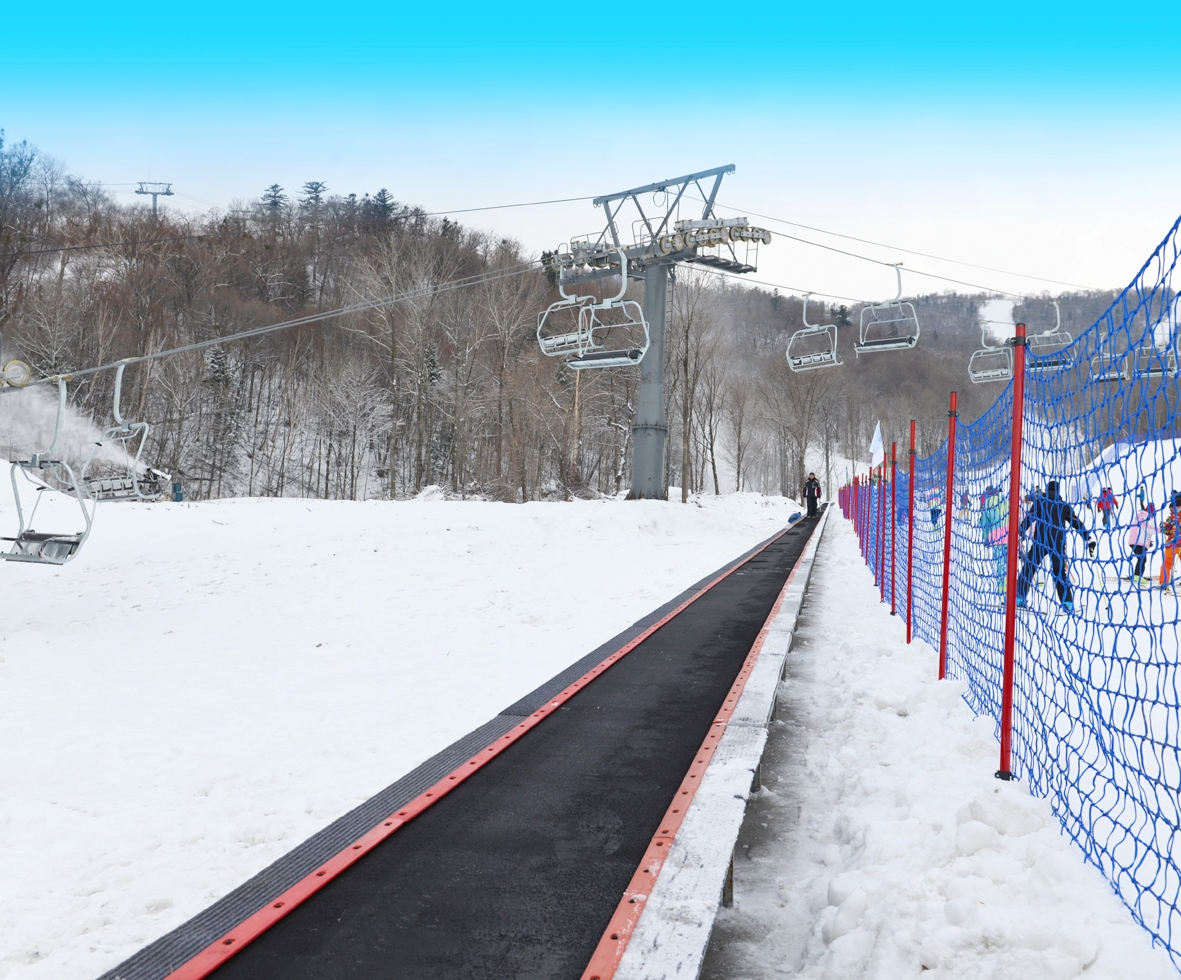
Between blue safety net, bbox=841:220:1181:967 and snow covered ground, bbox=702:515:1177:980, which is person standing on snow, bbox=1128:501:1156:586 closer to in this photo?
blue safety net, bbox=841:220:1181:967

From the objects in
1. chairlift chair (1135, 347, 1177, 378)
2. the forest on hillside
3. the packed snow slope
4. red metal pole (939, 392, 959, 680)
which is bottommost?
the packed snow slope

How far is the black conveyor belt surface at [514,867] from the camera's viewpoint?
2.53 meters

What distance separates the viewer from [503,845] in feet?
11.0

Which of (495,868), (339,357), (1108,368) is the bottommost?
(495,868)

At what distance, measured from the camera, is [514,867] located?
313 cm

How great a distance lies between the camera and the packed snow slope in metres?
3.35

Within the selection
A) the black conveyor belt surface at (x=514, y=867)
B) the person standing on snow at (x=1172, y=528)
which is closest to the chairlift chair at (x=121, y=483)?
the black conveyor belt surface at (x=514, y=867)

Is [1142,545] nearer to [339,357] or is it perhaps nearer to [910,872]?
[910,872]

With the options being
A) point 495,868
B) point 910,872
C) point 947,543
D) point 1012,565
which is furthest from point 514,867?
point 947,543

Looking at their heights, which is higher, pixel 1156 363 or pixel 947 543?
pixel 1156 363

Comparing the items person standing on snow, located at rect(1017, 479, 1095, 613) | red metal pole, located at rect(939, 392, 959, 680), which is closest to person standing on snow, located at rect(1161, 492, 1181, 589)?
person standing on snow, located at rect(1017, 479, 1095, 613)

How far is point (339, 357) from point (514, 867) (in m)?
52.5

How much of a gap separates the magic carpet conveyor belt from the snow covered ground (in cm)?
50

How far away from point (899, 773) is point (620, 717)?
1775mm
